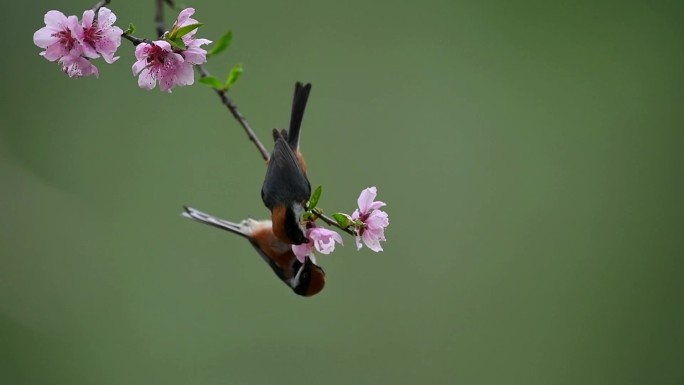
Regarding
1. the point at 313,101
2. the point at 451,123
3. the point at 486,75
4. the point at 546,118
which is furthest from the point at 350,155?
the point at 546,118

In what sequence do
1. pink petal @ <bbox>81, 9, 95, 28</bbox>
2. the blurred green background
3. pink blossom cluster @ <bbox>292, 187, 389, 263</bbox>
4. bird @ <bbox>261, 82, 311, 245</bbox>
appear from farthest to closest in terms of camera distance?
the blurred green background, bird @ <bbox>261, 82, 311, 245</bbox>, pink blossom cluster @ <bbox>292, 187, 389, 263</bbox>, pink petal @ <bbox>81, 9, 95, 28</bbox>

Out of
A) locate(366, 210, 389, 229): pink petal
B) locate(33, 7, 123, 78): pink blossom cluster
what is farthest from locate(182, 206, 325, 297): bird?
locate(33, 7, 123, 78): pink blossom cluster

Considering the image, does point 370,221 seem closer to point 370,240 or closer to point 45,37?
point 370,240

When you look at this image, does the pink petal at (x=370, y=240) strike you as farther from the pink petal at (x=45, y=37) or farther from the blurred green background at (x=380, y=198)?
the blurred green background at (x=380, y=198)

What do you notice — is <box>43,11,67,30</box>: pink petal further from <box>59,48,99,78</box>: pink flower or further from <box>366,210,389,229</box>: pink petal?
<box>366,210,389,229</box>: pink petal

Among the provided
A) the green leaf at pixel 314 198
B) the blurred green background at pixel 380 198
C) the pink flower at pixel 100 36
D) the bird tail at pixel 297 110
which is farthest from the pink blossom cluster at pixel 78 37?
the blurred green background at pixel 380 198

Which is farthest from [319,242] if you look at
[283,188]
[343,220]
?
[283,188]

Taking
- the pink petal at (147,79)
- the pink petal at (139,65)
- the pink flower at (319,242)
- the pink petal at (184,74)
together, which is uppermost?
the pink petal at (184,74)
